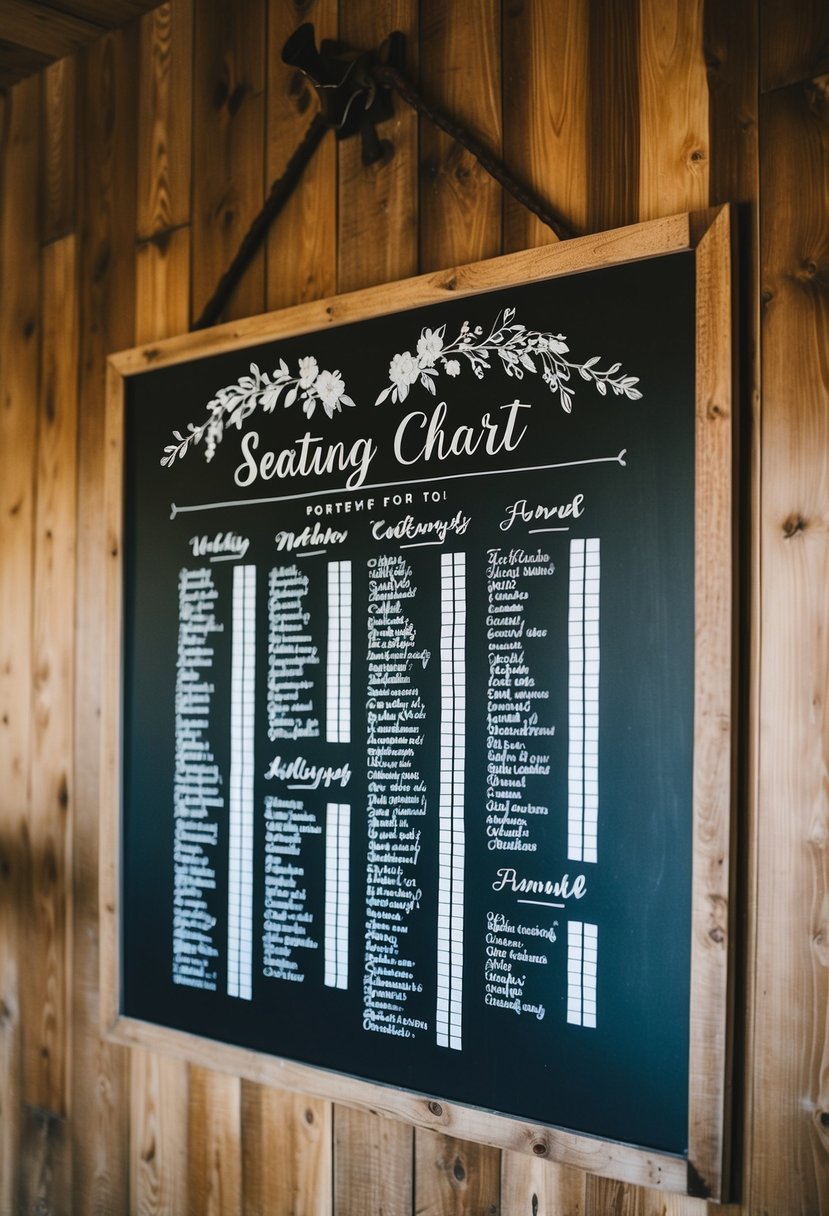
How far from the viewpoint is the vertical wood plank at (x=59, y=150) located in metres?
2.43

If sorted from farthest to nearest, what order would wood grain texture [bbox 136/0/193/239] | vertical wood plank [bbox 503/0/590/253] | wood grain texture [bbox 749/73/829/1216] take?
1. wood grain texture [bbox 136/0/193/239]
2. vertical wood plank [bbox 503/0/590/253]
3. wood grain texture [bbox 749/73/829/1216]

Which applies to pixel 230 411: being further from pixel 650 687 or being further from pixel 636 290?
pixel 650 687

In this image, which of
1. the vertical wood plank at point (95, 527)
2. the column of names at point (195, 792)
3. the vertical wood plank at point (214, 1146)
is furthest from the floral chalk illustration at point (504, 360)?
the vertical wood plank at point (214, 1146)

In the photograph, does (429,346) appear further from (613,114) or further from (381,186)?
(613,114)

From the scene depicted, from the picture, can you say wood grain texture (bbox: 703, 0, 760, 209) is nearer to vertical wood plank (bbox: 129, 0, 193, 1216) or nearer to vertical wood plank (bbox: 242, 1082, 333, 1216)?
vertical wood plank (bbox: 129, 0, 193, 1216)

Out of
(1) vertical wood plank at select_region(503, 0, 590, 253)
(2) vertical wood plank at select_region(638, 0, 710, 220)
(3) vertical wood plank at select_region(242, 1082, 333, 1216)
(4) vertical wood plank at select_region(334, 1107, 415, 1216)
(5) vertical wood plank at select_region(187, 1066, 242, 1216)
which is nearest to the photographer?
(2) vertical wood plank at select_region(638, 0, 710, 220)

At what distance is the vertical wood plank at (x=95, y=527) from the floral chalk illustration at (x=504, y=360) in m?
0.76

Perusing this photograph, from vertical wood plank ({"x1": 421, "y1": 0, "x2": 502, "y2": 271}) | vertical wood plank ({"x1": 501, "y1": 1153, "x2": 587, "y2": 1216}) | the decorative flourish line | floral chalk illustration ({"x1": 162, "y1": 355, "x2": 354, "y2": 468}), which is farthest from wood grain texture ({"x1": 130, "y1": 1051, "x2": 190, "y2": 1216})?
vertical wood plank ({"x1": 421, "y1": 0, "x2": 502, "y2": 271})

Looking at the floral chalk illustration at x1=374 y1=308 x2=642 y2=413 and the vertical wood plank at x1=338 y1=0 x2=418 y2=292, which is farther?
the vertical wood plank at x1=338 y1=0 x2=418 y2=292

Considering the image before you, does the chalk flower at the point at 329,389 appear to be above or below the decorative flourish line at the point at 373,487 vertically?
above

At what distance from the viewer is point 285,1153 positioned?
1.94 meters

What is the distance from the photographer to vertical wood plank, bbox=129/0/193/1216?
2117 mm

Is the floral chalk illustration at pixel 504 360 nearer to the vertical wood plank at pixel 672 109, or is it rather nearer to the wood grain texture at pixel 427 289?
the wood grain texture at pixel 427 289

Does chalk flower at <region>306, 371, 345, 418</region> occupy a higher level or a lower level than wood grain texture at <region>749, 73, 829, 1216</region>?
higher
